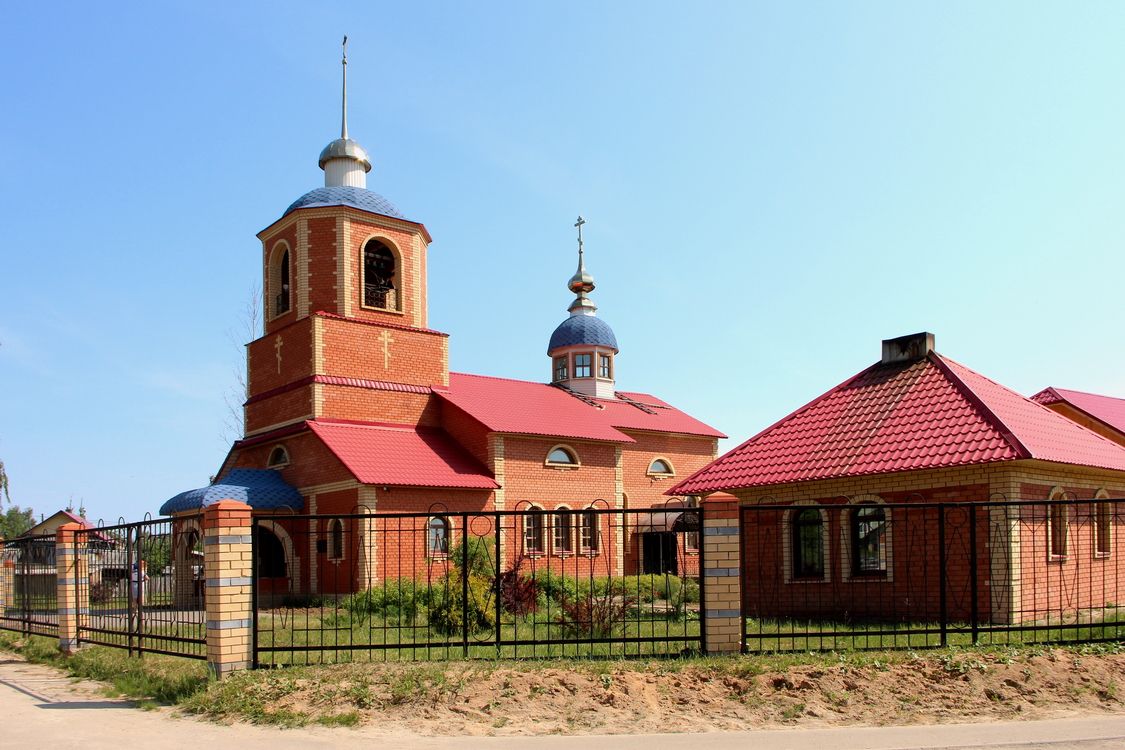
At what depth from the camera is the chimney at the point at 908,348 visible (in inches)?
648

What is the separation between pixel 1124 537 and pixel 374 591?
42.5 ft

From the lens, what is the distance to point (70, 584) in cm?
1205

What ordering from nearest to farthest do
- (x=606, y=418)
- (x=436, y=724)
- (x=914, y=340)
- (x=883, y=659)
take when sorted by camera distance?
1. (x=436, y=724)
2. (x=883, y=659)
3. (x=914, y=340)
4. (x=606, y=418)

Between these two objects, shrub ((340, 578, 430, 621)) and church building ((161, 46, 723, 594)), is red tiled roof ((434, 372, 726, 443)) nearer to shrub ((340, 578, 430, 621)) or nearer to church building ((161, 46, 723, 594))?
church building ((161, 46, 723, 594))

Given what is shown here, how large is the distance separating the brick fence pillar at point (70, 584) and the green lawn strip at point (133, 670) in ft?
0.86

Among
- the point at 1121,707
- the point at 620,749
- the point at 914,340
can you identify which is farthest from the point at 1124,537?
the point at 620,749

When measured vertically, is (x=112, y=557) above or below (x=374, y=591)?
above

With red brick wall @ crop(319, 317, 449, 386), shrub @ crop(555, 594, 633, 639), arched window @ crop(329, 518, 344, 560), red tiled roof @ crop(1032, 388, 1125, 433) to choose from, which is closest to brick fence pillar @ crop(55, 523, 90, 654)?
shrub @ crop(555, 594, 633, 639)

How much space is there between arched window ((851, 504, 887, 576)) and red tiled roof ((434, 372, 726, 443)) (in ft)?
37.2

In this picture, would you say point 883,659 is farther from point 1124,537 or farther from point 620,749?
point 1124,537

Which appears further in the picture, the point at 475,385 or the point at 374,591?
the point at 475,385

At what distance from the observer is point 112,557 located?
11.6m

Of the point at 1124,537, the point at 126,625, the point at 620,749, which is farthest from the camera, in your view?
the point at 1124,537

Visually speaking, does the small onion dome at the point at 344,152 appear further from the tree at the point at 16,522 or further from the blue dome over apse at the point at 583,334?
the tree at the point at 16,522
